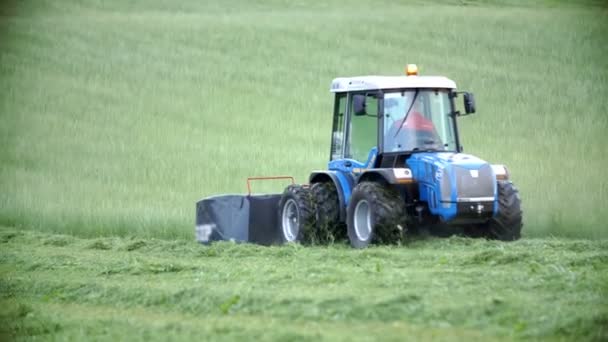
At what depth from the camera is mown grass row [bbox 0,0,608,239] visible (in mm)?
16562

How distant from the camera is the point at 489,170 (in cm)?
1191

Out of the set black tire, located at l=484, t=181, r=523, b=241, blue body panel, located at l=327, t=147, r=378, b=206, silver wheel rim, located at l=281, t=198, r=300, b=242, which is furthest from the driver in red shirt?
silver wheel rim, located at l=281, t=198, r=300, b=242

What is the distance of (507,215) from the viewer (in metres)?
12.0

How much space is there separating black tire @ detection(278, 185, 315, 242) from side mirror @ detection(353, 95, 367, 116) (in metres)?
1.54

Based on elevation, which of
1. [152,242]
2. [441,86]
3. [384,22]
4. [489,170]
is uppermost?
[384,22]

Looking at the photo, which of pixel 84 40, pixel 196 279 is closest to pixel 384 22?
pixel 84 40

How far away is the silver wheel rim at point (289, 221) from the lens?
13.5m

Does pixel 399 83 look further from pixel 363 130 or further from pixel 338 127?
→ pixel 338 127

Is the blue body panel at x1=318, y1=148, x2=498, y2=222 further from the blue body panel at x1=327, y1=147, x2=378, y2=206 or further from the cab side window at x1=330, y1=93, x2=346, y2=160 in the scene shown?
the cab side window at x1=330, y1=93, x2=346, y2=160

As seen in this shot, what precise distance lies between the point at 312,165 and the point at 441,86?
656 cm

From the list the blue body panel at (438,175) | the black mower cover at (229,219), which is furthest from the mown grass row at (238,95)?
the blue body panel at (438,175)

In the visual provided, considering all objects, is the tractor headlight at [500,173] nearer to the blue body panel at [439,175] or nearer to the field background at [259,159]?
the blue body panel at [439,175]

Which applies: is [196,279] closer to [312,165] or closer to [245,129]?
[312,165]

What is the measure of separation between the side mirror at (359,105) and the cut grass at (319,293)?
1613 millimetres
